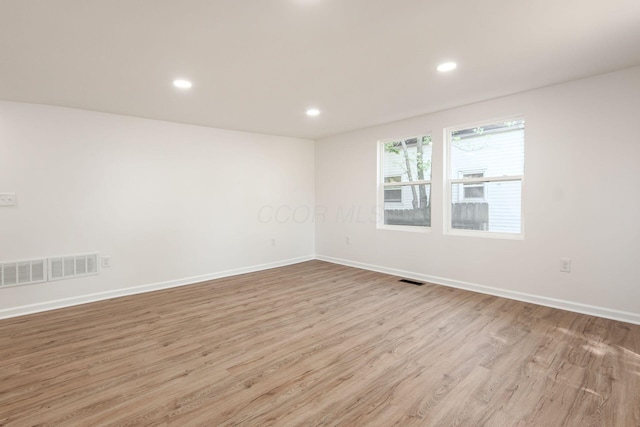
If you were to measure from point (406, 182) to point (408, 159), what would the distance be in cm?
36

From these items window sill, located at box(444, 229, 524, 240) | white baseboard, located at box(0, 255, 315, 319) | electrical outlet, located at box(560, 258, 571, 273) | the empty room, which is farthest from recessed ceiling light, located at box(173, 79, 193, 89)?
electrical outlet, located at box(560, 258, 571, 273)

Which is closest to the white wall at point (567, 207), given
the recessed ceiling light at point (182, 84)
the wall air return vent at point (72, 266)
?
the recessed ceiling light at point (182, 84)

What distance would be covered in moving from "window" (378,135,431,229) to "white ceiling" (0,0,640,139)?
1.03 meters

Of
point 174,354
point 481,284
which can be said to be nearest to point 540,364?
point 481,284

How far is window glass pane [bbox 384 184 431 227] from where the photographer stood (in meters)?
4.64

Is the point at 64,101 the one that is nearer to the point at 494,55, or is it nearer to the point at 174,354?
the point at 174,354

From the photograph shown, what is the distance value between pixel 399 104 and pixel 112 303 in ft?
14.1

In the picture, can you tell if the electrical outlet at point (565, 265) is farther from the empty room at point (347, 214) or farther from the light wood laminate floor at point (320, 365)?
the light wood laminate floor at point (320, 365)

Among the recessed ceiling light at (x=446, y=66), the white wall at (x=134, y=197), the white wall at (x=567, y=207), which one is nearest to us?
the recessed ceiling light at (x=446, y=66)

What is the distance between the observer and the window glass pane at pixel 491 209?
3.74 metres

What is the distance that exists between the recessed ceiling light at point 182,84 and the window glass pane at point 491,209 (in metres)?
3.49

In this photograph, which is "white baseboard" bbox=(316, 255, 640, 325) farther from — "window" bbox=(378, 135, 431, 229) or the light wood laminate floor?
"window" bbox=(378, 135, 431, 229)

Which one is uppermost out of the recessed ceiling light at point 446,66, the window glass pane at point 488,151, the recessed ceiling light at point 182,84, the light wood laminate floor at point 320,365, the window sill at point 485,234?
the recessed ceiling light at point 446,66

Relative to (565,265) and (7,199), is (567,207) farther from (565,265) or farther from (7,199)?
(7,199)
